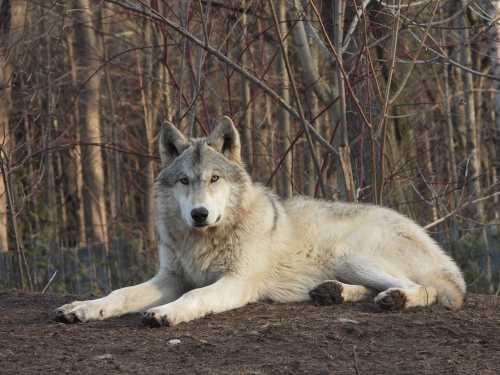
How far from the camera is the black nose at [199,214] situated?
5.37 meters

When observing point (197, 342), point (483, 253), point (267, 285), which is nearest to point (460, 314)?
point (267, 285)

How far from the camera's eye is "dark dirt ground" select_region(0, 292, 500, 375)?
395 centimetres

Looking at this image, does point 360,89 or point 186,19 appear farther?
point 360,89

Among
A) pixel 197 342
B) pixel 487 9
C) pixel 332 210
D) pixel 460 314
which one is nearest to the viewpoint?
pixel 197 342

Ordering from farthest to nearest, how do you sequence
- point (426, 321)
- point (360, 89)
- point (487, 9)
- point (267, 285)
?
point (487, 9)
point (360, 89)
point (267, 285)
point (426, 321)

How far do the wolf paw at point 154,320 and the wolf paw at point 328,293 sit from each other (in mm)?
1271

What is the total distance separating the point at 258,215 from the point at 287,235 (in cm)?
32

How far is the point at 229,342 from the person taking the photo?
4473 mm

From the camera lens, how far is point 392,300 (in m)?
5.28

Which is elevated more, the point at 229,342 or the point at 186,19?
the point at 186,19

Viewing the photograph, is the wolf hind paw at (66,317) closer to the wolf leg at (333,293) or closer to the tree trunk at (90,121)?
the wolf leg at (333,293)

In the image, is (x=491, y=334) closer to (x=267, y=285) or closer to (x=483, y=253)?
(x=267, y=285)

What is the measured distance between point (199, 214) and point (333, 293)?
3.89 ft

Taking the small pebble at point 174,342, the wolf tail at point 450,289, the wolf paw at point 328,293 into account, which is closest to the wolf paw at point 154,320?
the small pebble at point 174,342
